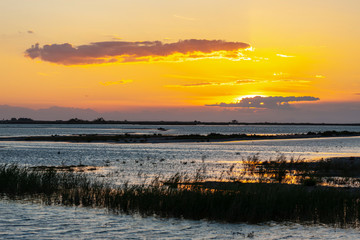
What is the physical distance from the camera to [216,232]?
1967 centimetres

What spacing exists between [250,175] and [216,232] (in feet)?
69.5

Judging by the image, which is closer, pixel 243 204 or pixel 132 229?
pixel 132 229

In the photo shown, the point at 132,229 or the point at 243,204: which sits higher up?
the point at 243,204

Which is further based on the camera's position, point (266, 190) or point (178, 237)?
point (266, 190)

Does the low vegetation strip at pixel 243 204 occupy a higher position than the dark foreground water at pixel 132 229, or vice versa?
the low vegetation strip at pixel 243 204

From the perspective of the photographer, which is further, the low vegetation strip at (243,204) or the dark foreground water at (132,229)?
the low vegetation strip at (243,204)

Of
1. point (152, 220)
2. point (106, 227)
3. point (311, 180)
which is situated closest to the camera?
point (106, 227)

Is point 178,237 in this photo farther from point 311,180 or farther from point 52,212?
point 311,180

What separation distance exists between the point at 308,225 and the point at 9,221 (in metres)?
14.3

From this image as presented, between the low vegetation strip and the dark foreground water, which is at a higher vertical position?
the low vegetation strip

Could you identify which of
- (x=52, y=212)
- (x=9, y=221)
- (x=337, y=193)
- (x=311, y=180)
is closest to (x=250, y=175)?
(x=311, y=180)

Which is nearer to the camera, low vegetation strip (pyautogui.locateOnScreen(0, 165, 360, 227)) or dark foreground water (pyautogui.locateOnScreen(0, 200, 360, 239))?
dark foreground water (pyautogui.locateOnScreen(0, 200, 360, 239))

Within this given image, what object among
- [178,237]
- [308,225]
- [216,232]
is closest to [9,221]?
[178,237]

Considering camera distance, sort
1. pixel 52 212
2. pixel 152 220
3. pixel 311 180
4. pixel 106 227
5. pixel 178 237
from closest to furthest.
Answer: pixel 178 237 → pixel 106 227 → pixel 152 220 → pixel 52 212 → pixel 311 180
